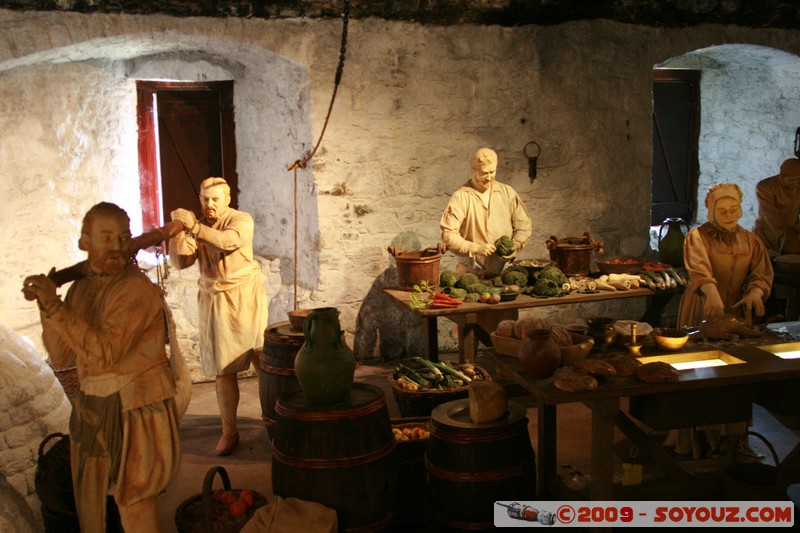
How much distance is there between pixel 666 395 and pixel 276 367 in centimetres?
260

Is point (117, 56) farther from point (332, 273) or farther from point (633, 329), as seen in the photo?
point (633, 329)

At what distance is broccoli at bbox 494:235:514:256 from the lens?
22.4ft

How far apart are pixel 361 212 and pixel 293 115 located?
113cm

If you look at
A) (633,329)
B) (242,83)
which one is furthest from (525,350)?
(242,83)

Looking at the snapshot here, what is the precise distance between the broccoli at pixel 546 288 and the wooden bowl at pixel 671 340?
185 cm

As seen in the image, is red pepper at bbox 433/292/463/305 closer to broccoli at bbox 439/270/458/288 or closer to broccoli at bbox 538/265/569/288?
broccoli at bbox 439/270/458/288

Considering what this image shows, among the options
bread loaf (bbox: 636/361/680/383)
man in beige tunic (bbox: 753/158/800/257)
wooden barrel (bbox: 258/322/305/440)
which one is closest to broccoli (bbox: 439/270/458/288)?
wooden barrel (bbox: 258/322/305/440)

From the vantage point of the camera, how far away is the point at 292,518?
3939mm

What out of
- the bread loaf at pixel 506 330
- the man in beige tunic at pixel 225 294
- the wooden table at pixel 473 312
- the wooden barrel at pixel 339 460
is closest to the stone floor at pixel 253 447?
the man in beige tunic at pixel 225 294

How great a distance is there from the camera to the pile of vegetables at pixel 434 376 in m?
5.48

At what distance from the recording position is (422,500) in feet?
15.3

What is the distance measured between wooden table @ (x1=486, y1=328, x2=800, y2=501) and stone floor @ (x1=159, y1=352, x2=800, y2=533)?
641 mm

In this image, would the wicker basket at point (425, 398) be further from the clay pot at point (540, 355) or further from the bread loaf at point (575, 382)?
the bread loaf at point (575, 382)

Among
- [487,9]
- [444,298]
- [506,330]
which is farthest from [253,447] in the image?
[487,9]
